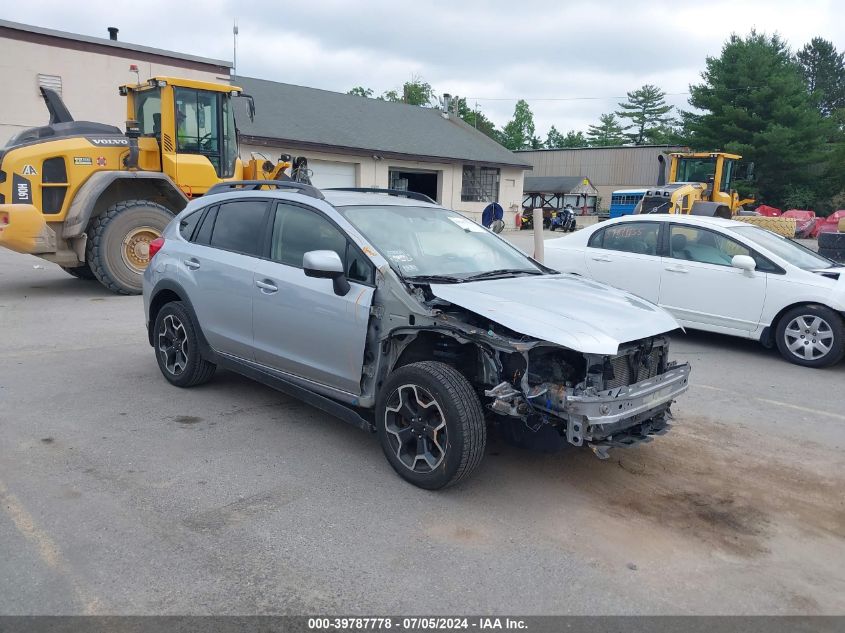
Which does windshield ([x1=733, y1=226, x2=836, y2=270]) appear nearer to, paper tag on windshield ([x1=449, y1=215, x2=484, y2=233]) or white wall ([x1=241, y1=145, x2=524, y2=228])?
paper tag on windshield ([x1=449, y1=215, x2=484, y2=233])

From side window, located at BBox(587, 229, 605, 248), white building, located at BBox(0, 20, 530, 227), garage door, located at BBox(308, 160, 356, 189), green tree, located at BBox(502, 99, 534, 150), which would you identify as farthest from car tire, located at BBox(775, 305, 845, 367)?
green tree, located at BBox(502, 99, 534, 150)

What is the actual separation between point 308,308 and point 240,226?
1218 mm

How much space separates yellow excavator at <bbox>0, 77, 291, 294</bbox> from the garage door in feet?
49.5

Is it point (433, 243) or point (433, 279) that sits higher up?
point (433, 243)

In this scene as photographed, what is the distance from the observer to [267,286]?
16.0 feet

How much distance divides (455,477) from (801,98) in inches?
1754

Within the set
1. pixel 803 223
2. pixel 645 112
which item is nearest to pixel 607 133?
pixel 645 112

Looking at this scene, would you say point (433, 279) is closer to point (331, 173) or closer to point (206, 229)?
point (206, 229)

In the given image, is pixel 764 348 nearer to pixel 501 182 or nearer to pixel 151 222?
pixel 151 222

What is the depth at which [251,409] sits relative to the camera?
5.43 m

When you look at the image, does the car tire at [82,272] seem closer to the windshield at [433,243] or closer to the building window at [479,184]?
the windshield at [433,243]

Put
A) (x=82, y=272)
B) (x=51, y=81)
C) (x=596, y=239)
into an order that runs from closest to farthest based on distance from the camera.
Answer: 1. (x=596, y=239)
2. (x=82, y=272)
3. (x=51, y=81)

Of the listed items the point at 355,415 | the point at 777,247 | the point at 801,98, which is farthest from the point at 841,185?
the point at 355,415

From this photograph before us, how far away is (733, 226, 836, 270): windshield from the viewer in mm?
7824
